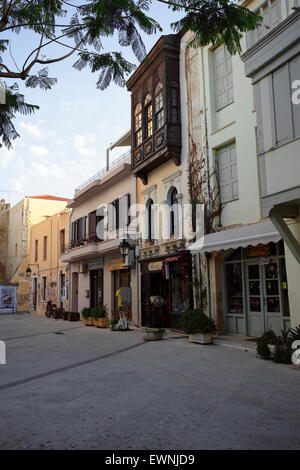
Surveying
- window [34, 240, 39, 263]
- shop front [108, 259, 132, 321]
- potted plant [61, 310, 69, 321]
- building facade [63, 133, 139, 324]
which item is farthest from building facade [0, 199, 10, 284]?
shop front [108, 259, 132, 321]

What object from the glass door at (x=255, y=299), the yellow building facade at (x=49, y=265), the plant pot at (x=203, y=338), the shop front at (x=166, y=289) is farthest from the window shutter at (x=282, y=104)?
the yellow building facade at (x=49, y=265)

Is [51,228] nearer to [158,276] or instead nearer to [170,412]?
[158,276]

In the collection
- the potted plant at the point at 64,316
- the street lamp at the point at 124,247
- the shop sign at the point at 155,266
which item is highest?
the street lamp at the point at 124,247

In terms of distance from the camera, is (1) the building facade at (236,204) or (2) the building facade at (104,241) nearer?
(1) the building facade at (236,204)

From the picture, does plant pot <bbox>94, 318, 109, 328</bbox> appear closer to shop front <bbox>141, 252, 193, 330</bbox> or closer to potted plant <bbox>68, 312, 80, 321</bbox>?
shop front <bbox>141, 252, 193, 330</bbox>

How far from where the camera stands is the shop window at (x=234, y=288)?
37.9ft

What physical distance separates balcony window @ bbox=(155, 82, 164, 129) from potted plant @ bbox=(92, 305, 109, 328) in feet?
26.8

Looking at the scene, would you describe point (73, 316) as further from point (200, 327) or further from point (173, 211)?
point (200, 327)

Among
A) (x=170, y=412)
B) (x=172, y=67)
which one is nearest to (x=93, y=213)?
(x=172, y=67)

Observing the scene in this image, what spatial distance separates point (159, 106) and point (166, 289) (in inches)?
287

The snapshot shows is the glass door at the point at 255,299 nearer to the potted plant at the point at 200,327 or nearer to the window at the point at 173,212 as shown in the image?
the potted plant at the point at 200,327

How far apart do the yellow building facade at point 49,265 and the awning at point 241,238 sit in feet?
53.3

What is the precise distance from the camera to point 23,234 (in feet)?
118

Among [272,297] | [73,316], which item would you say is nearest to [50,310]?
[73,316]
